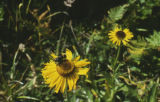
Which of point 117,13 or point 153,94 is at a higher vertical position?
point 117,13

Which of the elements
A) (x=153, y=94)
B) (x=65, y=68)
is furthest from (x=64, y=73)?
(x=153, y=94)

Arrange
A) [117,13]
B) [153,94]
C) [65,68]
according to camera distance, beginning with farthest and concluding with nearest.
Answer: [117,13] → [153,94] → [65,68]

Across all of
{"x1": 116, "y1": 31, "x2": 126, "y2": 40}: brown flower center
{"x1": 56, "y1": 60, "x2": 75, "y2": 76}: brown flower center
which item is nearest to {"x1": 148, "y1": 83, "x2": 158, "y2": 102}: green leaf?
{"x1": 116, "y1": 31, "x2": 126, "y2": 40}: brown flower center

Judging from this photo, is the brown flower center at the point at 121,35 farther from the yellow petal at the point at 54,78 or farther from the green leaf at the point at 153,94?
the yellow petal at the point at 54,78

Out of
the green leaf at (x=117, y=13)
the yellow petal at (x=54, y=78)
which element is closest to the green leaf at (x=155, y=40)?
the green leaf at (x=117, y=13)

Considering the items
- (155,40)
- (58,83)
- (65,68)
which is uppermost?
(155,40)

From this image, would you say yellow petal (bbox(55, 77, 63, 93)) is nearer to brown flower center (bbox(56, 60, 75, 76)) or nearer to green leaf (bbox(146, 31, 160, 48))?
brown flower center (bbox(56, 60, 75, 76))

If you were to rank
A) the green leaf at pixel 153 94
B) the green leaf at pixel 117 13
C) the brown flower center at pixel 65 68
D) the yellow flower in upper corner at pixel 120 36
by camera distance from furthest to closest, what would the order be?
1. the green leaf at pixel 117 13
2. the yellow flower in upper corner at pixel 120 36
3. the green leaf at pixel 153 94
4. the brown flower center at pixel 65 68

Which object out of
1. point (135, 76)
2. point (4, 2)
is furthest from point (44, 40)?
point (135, 76)

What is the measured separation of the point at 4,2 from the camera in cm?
264

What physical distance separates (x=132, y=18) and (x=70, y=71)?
1.17m

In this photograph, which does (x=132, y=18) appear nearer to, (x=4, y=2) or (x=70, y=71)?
(x=70, y=71)

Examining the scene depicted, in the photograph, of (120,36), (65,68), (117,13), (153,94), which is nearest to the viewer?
(65,68)

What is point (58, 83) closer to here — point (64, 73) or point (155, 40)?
point (64, 73)
